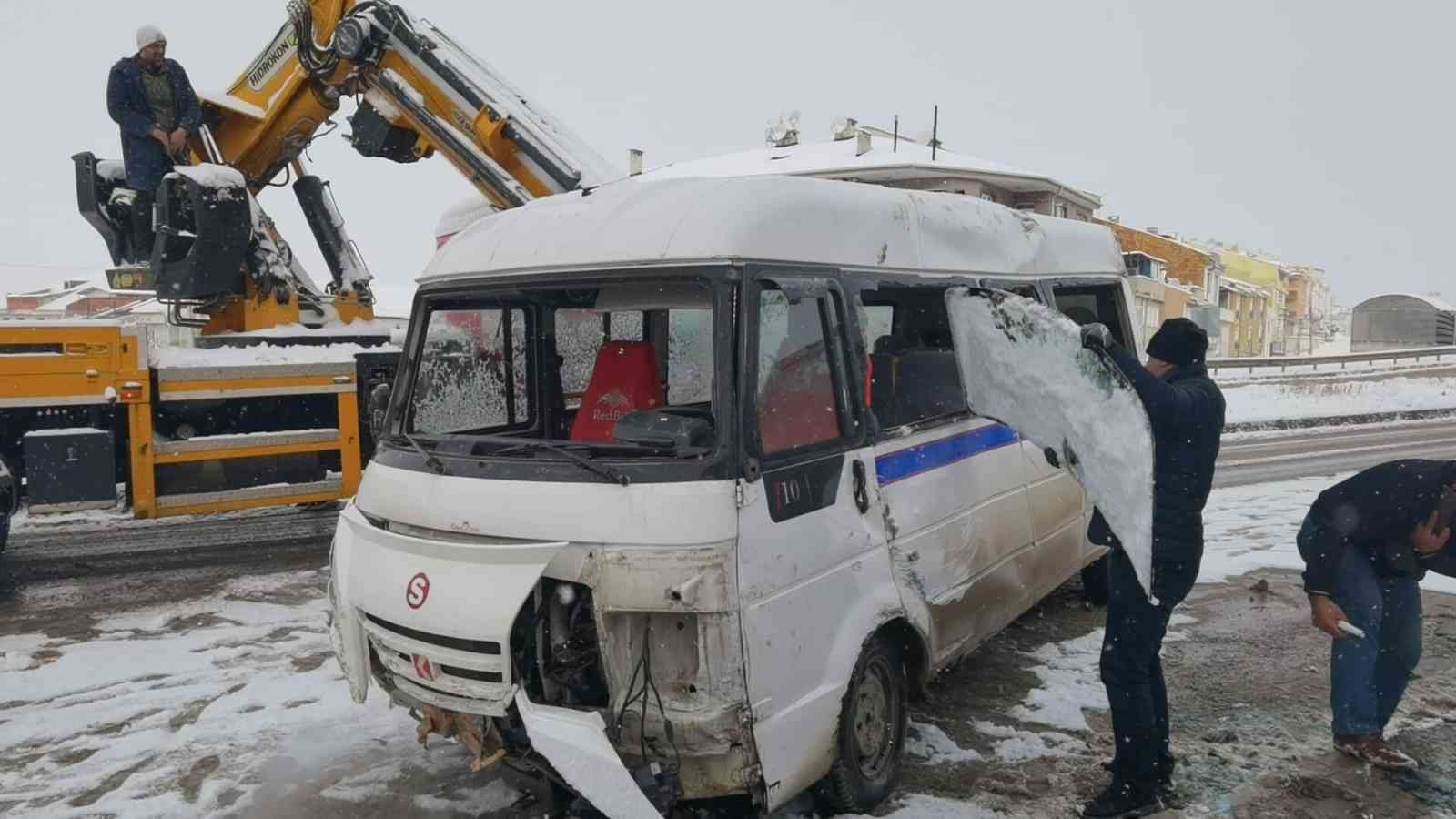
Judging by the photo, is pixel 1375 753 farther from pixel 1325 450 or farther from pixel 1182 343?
pixel 1325 450

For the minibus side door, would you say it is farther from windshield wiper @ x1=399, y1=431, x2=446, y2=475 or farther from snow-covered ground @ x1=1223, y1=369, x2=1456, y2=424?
snow-covered ground @ x1=1223, y1=369, x2=1456, y2=424

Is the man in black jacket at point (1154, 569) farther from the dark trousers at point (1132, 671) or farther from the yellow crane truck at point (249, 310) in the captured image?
the yellow crane truck at point (249, 310)

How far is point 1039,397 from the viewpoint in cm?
411

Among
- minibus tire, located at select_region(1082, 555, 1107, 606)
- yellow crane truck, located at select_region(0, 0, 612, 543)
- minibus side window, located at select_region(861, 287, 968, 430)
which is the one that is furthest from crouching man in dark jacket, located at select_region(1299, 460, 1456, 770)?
yellow crane truck, located at select_region(0, 0, 612, 543)

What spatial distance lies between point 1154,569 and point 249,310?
706 centimetres

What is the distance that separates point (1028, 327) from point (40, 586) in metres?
6.91

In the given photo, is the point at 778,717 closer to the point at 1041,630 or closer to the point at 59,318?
the point at 1041,630

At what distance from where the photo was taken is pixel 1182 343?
399cm

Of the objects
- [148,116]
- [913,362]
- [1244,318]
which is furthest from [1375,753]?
[1244,318]

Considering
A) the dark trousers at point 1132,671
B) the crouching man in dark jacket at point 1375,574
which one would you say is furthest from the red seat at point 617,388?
the crouching man in dark jacket at point 1375,574

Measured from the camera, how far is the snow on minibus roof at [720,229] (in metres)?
3.51

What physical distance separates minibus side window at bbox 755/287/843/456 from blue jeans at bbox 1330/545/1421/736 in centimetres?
232

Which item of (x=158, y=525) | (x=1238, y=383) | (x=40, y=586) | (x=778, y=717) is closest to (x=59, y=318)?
(x=40, y=586)

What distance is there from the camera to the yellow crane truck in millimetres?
6875
